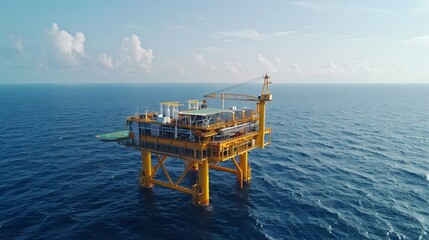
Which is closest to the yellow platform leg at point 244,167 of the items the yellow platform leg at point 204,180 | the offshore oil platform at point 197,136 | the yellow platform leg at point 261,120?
the offshore oil platform at point 197,136

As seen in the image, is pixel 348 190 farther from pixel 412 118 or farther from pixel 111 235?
pixel 412 118

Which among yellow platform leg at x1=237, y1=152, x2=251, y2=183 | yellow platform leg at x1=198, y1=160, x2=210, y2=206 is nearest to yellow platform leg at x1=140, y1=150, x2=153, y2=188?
yellow platform leg at x1=198, y1=160, x2=210, y2=206

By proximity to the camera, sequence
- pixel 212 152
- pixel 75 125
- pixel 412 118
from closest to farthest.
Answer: pixel 212 152, pixel 75 125, pixel 412 118

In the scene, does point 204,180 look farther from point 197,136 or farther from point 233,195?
point 233,195

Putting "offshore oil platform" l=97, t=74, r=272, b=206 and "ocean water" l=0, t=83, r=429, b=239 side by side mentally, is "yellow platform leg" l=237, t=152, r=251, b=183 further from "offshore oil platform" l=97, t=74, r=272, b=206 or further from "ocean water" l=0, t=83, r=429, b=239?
"ocean water" l=0, t=83, r=429, b=239

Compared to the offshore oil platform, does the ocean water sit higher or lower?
lower

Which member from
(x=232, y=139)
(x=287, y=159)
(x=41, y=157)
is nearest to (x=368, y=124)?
(x=287, y=159)

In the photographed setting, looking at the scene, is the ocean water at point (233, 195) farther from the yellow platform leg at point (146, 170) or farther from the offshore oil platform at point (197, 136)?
the offshore oil platform at point (197, 136)
